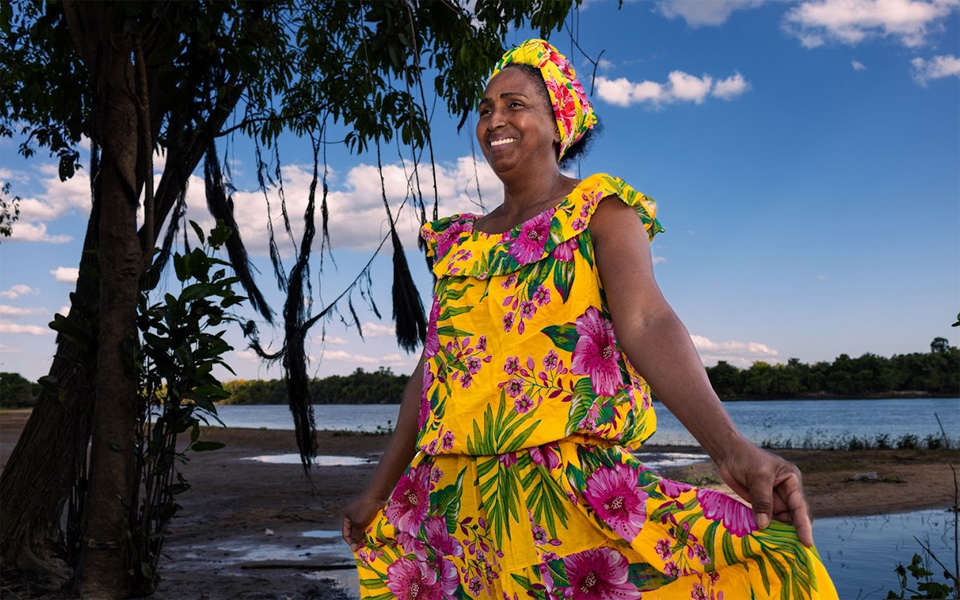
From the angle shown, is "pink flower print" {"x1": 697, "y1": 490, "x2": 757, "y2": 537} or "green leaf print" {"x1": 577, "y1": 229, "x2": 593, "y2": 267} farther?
"green leaf print" {"x1": 577, "y1": 229, "x2": 593, "y2": 267}

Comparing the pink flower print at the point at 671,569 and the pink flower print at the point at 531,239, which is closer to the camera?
the pink flower print at the point at 671,569

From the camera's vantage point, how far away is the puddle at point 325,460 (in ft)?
43.1

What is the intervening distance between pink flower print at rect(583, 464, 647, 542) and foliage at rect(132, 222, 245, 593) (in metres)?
2.56

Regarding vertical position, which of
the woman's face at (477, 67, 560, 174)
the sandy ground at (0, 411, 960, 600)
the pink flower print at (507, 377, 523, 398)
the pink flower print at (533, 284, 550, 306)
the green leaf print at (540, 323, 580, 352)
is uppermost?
the woman's face at (477, 67, 560, 174)

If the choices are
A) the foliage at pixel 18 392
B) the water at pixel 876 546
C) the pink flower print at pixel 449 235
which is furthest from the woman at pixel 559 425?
the foliage at pixel 18 392

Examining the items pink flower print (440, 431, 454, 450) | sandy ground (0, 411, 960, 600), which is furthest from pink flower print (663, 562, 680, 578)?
sandy ground (0, 411, 960, 600)

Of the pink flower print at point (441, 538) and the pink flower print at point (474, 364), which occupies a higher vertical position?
the pink flower print at point (474, 364)

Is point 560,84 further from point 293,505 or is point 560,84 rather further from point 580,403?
point 293,505

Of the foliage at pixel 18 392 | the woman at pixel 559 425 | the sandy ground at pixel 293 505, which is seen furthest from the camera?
the foliage at pixel 18 392

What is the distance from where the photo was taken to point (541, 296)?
139 centimetres

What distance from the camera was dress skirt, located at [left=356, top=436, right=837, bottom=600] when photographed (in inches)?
46.5

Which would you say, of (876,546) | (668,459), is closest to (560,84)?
(876,546)

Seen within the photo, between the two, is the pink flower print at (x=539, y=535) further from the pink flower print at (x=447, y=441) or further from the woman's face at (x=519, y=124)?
the woman's face at (x=519, y=124)

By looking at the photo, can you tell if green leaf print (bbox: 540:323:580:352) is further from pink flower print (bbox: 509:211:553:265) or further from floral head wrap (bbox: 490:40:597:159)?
floral head wrap (bbox: 490:40:597:159)
